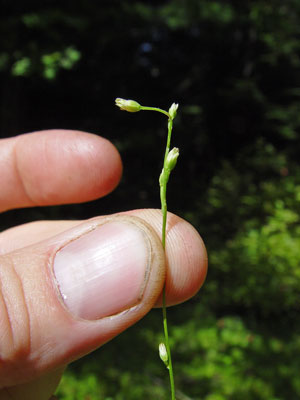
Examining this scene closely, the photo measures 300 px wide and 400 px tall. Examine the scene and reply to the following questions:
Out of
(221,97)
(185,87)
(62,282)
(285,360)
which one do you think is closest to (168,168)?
(62,282)

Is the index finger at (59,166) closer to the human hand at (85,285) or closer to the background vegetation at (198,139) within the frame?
the human hand at (85,285)

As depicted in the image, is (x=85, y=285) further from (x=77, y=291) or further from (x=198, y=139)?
(x=198, y=139)

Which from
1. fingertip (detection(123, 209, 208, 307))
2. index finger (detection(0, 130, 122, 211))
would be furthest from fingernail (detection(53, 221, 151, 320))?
index finger (detection(0, 130, 122, 211))

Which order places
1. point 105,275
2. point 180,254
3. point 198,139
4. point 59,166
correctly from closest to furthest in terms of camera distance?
point 105,275 < point 180,254 < point 59,166 < point 198,139

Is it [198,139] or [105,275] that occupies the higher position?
[105,275]

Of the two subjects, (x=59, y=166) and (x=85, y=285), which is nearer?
(x=85, y=285)

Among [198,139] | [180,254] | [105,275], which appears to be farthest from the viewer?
[198,139]

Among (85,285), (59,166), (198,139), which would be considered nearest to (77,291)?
(85,285)

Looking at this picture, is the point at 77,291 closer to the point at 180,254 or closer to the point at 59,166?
the point at 180,254
